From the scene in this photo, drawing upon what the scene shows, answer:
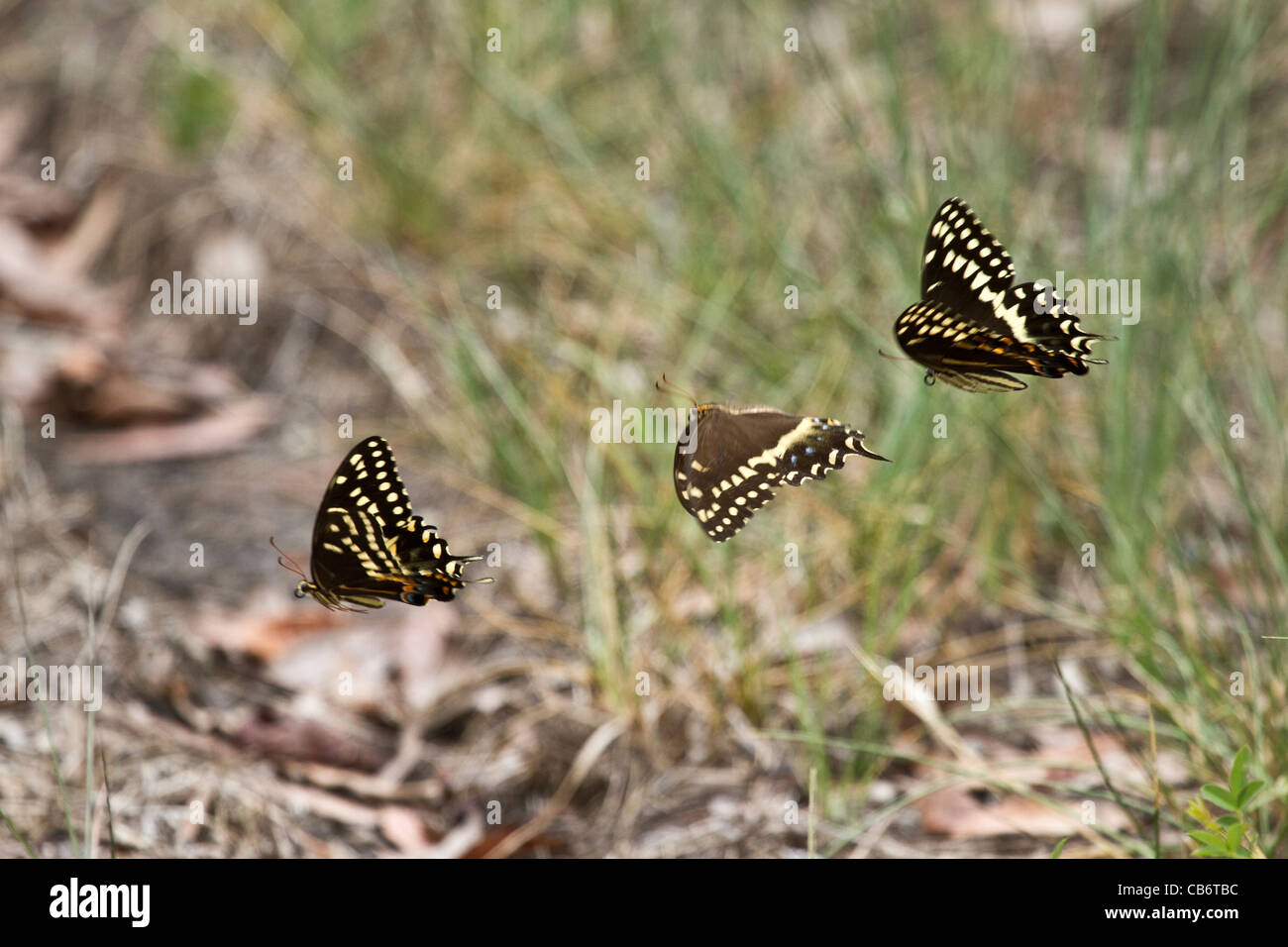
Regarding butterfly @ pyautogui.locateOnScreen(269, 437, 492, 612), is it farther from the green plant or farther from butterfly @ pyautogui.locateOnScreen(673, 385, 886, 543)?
the green plant

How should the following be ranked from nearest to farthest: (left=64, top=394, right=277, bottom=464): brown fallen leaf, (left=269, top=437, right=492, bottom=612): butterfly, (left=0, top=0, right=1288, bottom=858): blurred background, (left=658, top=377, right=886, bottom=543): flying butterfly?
(left=658, top=377, right=886, bottom=543): flying butterfly → (left=269, top=437, right=492, bottom=612): butterfly → (left=0, top=0, right=1288, bottom=858): blurred background → (left=64, top=394, right=277, bottom=464): brown fallen leaf

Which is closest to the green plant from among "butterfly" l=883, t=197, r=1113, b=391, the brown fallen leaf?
"butterfly" l=883, t=197, r=1113, b=391

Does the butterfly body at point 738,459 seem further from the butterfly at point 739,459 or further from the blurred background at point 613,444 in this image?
the blurred background at point 613,444

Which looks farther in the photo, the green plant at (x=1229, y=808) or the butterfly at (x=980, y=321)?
the green plant at (x=1229, y=808)

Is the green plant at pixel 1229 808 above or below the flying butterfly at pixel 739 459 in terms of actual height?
below

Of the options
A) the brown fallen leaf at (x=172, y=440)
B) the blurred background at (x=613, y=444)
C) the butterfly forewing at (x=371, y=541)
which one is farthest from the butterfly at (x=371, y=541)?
Result: the brown fallen leaf at (x=172, y=440)
